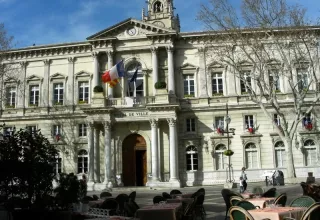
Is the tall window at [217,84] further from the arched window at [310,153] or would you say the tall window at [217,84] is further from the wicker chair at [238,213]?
the wicker chair at [238,213]

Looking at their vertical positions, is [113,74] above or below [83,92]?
above

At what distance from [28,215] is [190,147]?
75.0 feet

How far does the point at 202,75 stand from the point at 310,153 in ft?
36.5

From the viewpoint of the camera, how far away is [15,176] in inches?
395

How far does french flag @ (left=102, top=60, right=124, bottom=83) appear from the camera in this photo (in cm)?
3034

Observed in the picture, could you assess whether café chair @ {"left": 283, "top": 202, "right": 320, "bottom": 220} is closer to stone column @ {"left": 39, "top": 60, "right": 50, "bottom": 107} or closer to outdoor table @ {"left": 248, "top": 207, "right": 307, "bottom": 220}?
outdoor table @ {"left": 248, "top": 207, "right": 307, "bottom": 220}

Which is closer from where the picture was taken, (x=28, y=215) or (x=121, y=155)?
(x=28, y=215)

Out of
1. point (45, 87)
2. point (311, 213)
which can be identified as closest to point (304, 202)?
point (311, 213)

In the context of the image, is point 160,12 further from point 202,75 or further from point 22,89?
point 22,89

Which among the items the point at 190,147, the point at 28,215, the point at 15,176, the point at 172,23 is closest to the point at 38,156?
the point at 15,176

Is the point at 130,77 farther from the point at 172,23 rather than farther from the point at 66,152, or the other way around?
the point at 172,23

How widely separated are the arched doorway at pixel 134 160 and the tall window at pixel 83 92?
564 cm

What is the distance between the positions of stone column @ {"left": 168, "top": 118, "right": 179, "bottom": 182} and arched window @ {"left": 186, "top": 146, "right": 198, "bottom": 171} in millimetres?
1821

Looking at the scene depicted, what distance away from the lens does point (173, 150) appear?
29938 millimetres
